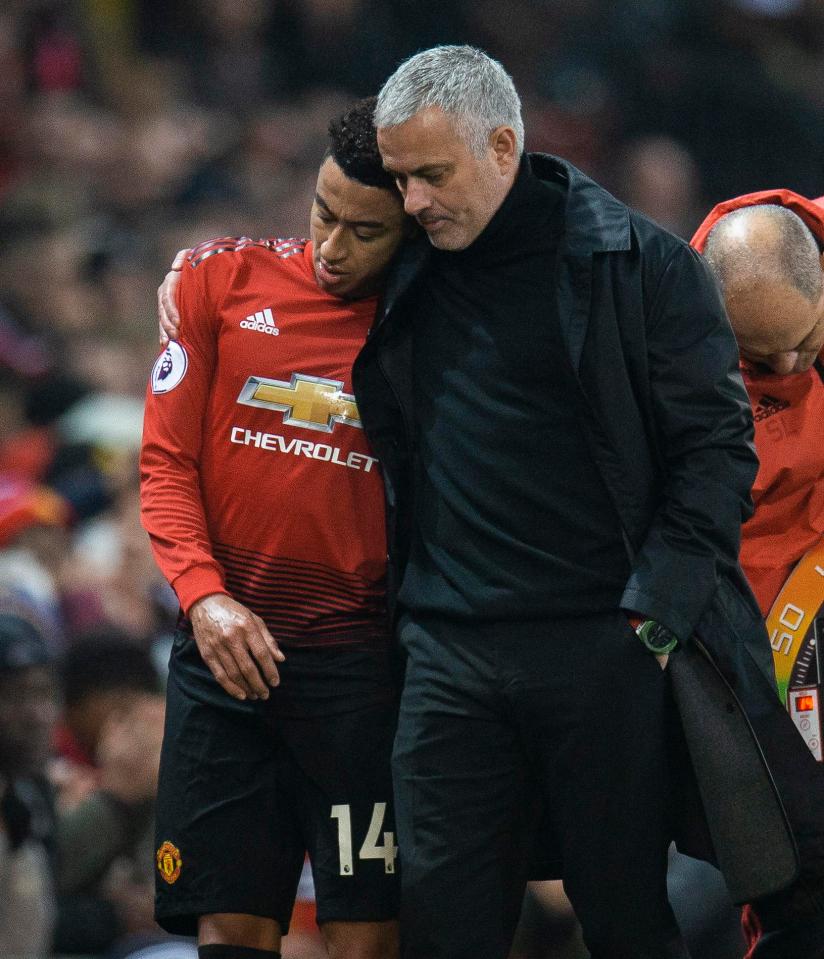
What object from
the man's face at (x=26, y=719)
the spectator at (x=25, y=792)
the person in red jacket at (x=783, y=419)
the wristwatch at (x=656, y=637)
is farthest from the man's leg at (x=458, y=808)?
the man's face at (x=26, y=719)

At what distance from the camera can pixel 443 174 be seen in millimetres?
3158

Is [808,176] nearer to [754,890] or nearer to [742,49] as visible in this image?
[742,49]

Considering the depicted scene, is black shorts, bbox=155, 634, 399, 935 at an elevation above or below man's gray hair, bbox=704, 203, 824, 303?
below

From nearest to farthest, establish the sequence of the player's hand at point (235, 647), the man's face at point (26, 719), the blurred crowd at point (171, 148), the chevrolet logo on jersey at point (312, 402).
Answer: the player's hand at point (235, 647)
the chevrolet logo on jersey at point (312, 402)
the man's face at point (26, 719)
the blurred crowd at point (171, 148)

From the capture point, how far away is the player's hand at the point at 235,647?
3252mm

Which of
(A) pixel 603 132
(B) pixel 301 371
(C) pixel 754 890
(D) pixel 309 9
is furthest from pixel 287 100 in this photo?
(C) pixel 754 890

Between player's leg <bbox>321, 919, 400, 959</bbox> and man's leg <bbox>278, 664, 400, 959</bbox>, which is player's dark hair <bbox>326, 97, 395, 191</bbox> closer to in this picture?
man's leg <bbox>278, 664, 400, 959</bbox>

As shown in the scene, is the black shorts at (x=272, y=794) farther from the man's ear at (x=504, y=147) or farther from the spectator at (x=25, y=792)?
the spectator at (x=25, y=792)

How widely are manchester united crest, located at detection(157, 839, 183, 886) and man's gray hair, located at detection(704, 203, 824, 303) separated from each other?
153cm

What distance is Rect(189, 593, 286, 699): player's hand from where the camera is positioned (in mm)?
3252

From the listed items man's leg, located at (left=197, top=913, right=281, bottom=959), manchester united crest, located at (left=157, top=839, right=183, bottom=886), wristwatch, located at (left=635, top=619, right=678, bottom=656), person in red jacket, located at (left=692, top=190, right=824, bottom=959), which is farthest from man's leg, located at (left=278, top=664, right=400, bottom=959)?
person in red jacket, located at (left=692, top=190, right=824, bottom=959)

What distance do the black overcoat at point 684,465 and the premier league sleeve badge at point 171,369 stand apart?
754mm

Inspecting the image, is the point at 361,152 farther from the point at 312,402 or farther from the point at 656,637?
the point at 656,637

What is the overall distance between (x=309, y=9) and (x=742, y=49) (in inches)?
93.9
